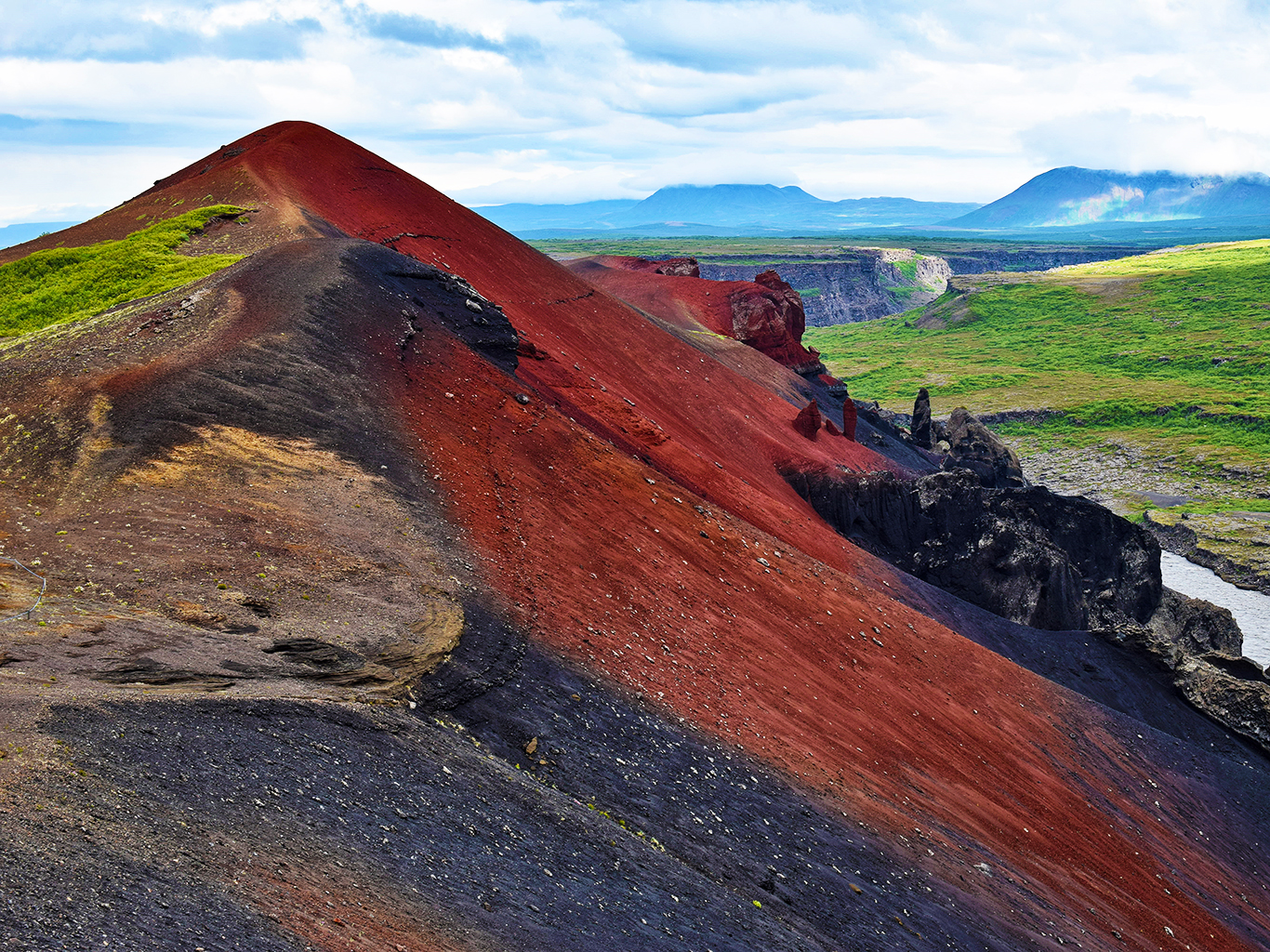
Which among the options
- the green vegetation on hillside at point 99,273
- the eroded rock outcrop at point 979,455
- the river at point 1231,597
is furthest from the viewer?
the eroded rock outcrop at point 979,455

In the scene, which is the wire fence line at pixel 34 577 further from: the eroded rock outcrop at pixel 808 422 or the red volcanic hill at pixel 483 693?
the eroded rock outcrop at pixel 808 422

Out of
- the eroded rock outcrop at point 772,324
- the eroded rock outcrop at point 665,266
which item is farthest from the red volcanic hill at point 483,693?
the eroded rock outcrop at point 665,266

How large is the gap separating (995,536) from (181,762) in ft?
115

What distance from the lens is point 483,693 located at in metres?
16.4

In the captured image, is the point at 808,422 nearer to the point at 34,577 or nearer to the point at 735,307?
the point at 735,307

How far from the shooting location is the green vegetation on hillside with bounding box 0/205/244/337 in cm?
3388

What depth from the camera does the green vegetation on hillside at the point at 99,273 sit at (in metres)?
33.9

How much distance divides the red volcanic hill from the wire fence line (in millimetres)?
200

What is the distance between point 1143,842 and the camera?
25.1 meters

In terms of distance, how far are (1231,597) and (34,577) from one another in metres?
67.5

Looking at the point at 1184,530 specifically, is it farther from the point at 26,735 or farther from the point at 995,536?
the point at 26,735

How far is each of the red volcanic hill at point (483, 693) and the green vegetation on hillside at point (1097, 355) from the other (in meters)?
79.2

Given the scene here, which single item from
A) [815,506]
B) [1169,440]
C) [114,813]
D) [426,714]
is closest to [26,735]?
[114,813]

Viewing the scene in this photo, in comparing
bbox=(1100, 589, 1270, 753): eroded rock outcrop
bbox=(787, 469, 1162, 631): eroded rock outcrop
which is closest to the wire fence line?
bbox=(787, 469, 1162, 631): eroded rock outcrop
